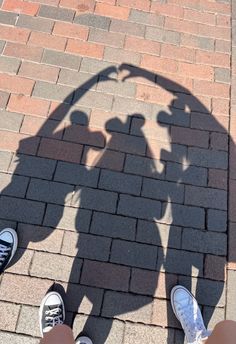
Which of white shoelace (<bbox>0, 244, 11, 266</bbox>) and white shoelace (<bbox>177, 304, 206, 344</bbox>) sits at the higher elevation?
white shoelace (<bbox>0, 244, 11, 266</bbox>)

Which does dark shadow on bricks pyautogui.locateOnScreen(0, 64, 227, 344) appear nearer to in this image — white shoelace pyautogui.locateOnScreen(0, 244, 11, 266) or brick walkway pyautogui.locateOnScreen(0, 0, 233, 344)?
brick walkway pyautogui.locateOnScreen(0, 0, 233, 344)

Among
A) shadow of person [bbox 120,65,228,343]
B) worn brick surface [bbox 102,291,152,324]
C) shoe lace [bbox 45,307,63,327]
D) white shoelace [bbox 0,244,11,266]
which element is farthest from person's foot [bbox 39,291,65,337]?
shadow of person [bbox 120,65,228,343]

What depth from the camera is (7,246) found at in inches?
119

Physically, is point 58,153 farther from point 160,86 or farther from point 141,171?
point 160,86

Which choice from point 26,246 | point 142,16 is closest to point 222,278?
point 26,246

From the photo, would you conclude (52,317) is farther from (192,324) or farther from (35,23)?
(35,23)

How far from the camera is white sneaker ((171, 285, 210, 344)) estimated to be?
2.82 metres

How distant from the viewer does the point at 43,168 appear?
133 inches

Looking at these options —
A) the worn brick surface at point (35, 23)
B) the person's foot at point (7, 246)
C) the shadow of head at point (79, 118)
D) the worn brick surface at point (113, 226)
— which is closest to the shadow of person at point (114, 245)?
the worn brick surface at point (113, 226)

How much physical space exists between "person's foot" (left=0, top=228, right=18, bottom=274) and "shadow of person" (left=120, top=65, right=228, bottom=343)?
1.15m

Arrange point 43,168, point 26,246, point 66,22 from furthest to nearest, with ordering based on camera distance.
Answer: point 66,22 → point 43,168 → point 26,246

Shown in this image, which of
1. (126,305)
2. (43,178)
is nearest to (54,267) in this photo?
(126,305)

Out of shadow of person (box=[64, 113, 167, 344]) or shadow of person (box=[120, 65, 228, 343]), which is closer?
shadow of person (box=[64, 113, 167, 344])

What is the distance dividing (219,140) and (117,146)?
0.93 meters
